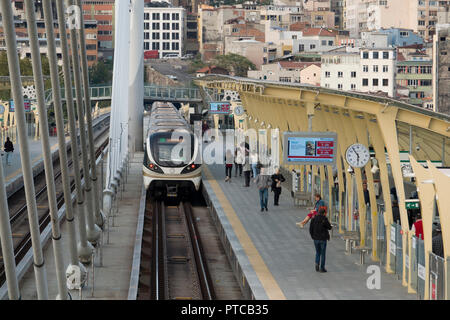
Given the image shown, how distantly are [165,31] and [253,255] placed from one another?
174972 mm

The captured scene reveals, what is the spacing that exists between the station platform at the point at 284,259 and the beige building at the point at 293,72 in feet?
304

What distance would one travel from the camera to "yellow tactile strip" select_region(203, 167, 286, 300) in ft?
46.9

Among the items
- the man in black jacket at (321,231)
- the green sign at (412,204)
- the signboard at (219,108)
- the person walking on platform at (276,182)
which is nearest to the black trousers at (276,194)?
the person walking on platform at (276,182)

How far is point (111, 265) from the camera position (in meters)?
17.5

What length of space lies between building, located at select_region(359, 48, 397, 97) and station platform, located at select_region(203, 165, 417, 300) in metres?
84.9

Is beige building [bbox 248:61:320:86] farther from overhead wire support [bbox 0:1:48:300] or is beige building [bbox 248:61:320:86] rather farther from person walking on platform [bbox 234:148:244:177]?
overhead wire support [bbox 0:1:48:300]

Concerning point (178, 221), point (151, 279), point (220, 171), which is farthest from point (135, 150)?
point (151, 279)

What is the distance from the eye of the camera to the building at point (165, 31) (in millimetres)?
187625

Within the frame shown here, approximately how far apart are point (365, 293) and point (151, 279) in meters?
5.11

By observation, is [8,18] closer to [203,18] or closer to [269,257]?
[269,257]

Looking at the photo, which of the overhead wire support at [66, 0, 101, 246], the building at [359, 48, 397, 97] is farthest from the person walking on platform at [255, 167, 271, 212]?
the building at [359, 48, 397, 97]

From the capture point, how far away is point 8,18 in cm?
1004

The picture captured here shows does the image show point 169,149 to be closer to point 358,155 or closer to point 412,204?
point 358,155
